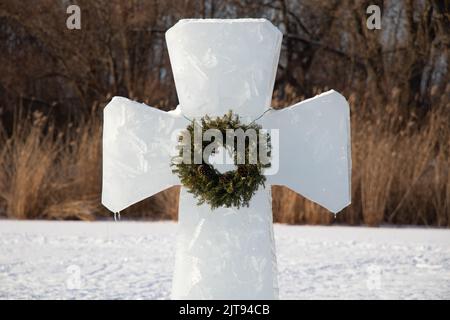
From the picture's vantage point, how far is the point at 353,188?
5.74 m

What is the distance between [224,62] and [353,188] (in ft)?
12.9

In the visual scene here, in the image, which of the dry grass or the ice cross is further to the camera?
the dry grass

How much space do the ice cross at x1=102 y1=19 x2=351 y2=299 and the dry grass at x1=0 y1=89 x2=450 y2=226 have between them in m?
3.43

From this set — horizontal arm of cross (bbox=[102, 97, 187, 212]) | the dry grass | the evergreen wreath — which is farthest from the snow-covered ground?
the evergreen wreath

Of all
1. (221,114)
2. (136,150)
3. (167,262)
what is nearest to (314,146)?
(221,114)

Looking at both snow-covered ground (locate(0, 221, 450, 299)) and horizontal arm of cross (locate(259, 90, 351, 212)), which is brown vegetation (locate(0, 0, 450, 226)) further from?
horizontal arm of cross (locate(259, 90, 351, 212))

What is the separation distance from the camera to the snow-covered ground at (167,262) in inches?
133

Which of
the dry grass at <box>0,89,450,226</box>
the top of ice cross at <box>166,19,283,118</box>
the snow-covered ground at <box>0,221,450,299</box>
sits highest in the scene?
the top of ice cross at <box>166,19,283,118</box>

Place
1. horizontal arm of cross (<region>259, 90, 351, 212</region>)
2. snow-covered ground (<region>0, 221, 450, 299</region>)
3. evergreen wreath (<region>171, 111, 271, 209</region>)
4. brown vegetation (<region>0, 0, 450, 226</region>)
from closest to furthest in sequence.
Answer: evergreen wreath (<region>171, 111, 271, 209</region>)
horizontal arm of cross (<region>259, 90, 351, 212</region>)
snow-covered ground (<region>0, 221, 450, 299</region>)
brown vegetation (<region>0, 0, 450, 226</region>)

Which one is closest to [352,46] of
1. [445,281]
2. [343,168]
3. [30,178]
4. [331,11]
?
[331,11]

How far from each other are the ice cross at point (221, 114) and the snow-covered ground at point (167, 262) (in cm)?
126

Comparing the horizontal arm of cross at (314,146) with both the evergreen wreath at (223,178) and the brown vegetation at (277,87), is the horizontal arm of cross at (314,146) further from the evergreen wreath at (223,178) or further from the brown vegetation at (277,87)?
the brown vegetation at (277,87)

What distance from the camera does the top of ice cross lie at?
2020 millimetres

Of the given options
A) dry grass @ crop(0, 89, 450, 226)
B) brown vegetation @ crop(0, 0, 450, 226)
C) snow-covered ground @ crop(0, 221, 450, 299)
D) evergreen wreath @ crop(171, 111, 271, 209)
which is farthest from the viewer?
brown vegetation @ crop(0, 0, 450, 226)
